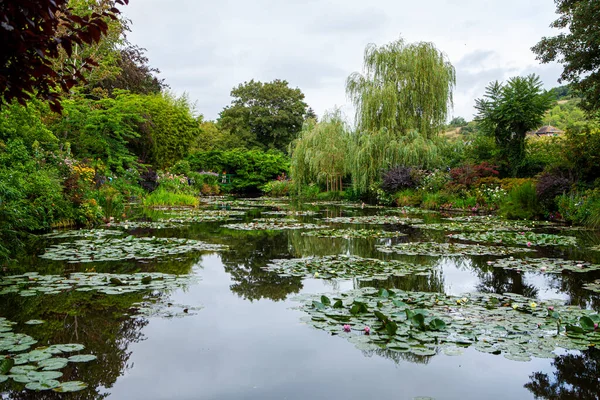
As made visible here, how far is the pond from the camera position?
2.43 metres

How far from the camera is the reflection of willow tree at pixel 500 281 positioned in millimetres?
4453

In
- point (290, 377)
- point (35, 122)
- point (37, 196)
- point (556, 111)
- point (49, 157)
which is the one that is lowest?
→ point (290, 377)

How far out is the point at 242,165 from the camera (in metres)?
34.5

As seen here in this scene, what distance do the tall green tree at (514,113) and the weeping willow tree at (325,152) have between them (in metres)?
7.42

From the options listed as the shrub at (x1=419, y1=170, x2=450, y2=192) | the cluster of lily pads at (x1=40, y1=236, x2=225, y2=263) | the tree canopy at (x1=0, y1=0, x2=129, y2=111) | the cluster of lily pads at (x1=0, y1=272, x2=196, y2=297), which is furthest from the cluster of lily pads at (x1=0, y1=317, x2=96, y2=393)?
the shrub at (x1=419, y1=170, x2=450, y2=192)

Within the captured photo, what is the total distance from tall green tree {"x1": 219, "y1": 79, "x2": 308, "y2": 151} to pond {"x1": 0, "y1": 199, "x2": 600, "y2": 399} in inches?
1482

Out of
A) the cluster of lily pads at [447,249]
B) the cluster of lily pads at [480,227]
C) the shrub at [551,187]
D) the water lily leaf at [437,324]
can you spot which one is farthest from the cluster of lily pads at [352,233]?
the water lily leaf at [437,324]

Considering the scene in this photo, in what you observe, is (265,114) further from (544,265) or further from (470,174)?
(544,265)

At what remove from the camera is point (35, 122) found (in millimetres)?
8453

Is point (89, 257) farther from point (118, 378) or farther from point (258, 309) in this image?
point (118, 378)

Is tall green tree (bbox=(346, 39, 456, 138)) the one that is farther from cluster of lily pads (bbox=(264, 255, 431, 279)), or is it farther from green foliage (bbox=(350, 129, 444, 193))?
cluster of lily pads (bbox=(264, 255, 431, 279))

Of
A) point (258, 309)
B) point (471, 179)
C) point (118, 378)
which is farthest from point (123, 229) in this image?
point (471, 179)

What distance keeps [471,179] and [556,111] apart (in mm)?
50332

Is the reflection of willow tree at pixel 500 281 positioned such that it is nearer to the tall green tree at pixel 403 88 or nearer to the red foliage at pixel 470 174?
the red foliage at pixel 470 174
